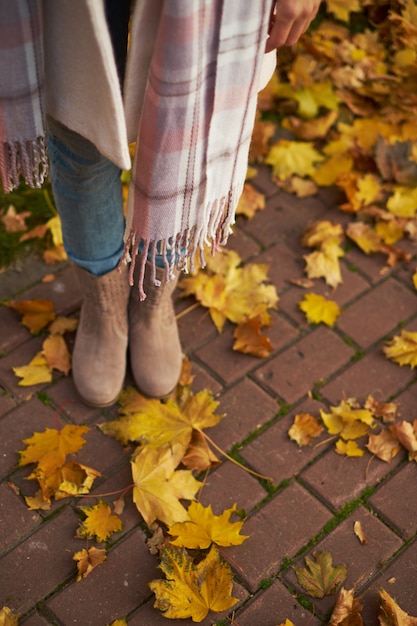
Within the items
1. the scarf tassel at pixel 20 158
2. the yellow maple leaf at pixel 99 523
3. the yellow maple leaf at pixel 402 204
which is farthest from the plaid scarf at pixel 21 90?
the yellow maple leaf at pixel 402 204

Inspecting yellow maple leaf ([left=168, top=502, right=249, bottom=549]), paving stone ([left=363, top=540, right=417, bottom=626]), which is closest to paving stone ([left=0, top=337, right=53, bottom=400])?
yellow maple leaf ([left=168, top=502, right=249, bottom=549])

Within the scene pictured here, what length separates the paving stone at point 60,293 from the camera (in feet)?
7.88

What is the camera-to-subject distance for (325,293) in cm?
255

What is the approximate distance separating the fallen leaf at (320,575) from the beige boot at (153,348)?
0.65 metres

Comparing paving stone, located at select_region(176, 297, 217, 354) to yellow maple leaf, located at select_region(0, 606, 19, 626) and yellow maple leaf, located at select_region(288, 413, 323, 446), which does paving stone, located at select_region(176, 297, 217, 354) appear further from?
yellow maple leaf, located at select_region(0, 606, 19, 626)

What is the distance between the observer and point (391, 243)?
275 centimetres

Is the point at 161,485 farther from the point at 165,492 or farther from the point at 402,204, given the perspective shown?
the point at 402,204

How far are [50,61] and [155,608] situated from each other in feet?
4.22

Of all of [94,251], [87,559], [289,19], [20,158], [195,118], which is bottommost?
[87,559]

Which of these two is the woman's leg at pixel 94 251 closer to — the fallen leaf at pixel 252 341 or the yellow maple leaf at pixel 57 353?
the yellow maple leaf at pixel 57 353

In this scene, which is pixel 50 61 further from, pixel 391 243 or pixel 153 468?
pixel 391 243

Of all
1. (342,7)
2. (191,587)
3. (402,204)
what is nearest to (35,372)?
(191,587)

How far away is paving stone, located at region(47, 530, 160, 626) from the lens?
1734 mm

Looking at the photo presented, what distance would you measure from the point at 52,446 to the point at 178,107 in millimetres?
1093
